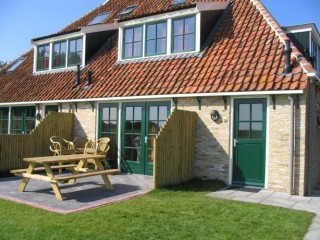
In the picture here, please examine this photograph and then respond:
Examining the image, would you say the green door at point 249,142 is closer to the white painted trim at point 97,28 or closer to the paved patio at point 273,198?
the paved patio at point 273,198

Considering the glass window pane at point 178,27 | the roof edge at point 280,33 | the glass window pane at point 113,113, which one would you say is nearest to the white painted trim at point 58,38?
the glass window pane at point 113,113

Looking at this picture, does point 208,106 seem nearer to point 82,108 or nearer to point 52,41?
point 82,108

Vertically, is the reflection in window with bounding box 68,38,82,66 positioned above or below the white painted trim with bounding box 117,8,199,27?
below

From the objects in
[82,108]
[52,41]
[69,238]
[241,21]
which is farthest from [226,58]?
[52,41]

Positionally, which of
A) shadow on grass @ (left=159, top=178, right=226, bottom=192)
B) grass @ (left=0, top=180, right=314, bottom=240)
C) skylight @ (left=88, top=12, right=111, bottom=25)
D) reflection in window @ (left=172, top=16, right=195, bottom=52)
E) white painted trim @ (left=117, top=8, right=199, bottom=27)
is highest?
skylight @ (left=88, top=12, right=111, bottom=25)

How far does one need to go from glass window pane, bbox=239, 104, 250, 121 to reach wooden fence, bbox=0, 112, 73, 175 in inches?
275

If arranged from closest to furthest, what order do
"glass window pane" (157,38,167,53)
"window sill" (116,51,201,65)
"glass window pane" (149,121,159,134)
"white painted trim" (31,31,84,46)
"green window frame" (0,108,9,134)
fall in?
1. "glass window pane" (149,121,159,134)
2. "window sill" (116,51,201,65)
3. "glass window pane" (157,38,167,53)
4. "white painted trim" (31,31,84,46)
5. "green window frame" (0,108,9,134)

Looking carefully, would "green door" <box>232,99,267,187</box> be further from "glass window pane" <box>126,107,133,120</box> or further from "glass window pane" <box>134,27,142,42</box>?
"glass window pane" <box>134,27,142,42</box>

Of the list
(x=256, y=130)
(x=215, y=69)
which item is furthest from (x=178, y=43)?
(x=256, y=130)

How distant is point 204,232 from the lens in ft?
19.8

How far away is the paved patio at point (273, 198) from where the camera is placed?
26.7 ft

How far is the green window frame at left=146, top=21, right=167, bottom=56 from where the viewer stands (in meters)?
13.3

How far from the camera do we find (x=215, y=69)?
11.2 meters

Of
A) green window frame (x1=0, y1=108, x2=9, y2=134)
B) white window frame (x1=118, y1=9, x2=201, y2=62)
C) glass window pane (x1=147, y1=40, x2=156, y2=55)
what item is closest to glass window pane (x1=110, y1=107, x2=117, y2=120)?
white window frame (x1=118, y1=9, x2=201, y2=62)
